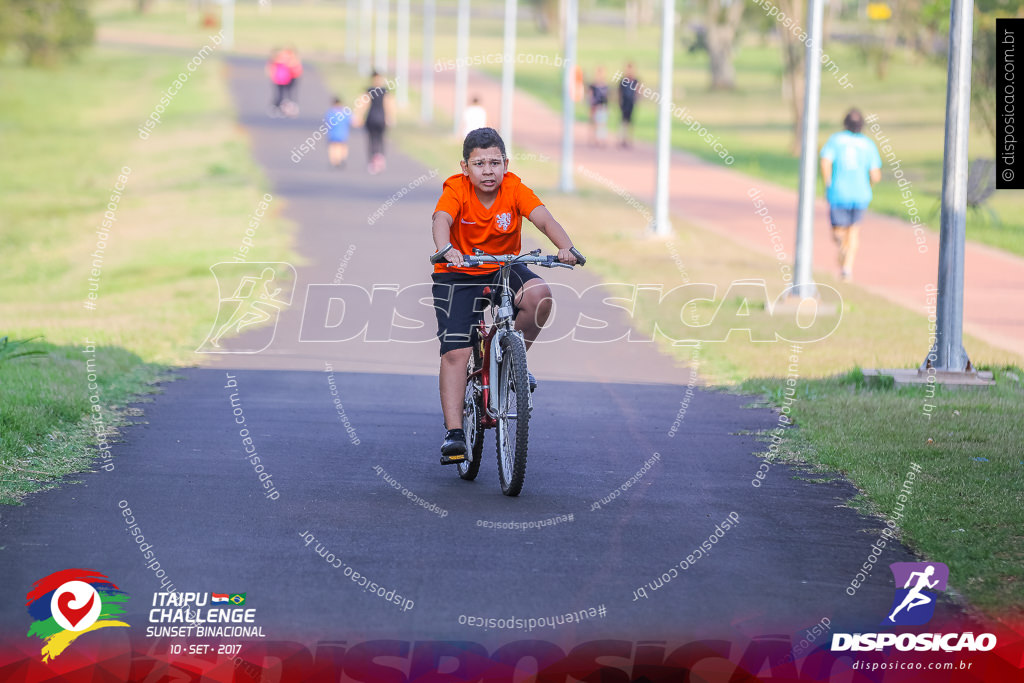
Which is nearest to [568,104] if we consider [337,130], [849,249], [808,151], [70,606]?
[337,130]

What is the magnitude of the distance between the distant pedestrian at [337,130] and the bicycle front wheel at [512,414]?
75.4ft

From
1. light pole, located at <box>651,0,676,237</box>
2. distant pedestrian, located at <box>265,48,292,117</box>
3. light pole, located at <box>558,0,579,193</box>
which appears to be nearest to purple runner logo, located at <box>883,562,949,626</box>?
light pole, located at <box>651,0,676,237</box>

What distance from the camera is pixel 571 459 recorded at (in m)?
8.27

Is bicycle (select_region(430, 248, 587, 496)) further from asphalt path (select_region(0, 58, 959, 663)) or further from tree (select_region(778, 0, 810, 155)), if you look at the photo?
tree (select_region(778, 0, 810, 155))

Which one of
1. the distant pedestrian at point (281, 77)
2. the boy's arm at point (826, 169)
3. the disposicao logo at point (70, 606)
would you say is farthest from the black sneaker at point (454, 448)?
the distant pedestrian at point (281, 77)

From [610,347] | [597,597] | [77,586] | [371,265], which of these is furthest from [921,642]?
[371,265]

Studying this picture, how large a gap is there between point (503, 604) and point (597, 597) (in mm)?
388

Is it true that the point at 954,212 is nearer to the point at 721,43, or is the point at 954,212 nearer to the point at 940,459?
the point at 940,459

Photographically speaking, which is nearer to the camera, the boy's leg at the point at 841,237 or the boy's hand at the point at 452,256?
the boy's hand at the point at 452,256

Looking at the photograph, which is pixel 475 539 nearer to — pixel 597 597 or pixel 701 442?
pixel 597 597

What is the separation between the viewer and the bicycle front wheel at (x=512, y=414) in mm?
6973

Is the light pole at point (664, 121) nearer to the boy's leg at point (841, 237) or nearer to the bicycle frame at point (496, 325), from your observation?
the boy's leg at point (841, 237)

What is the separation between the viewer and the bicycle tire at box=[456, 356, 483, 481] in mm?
7594

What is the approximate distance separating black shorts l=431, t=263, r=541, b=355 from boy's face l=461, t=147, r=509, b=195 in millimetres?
442
